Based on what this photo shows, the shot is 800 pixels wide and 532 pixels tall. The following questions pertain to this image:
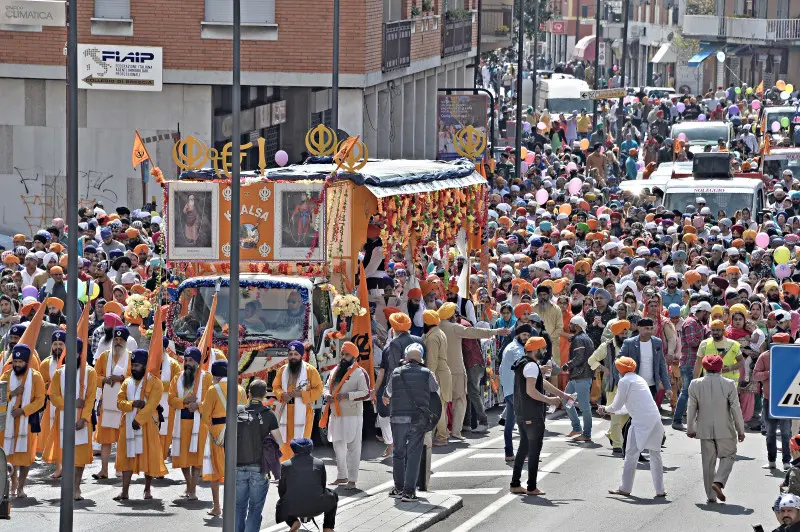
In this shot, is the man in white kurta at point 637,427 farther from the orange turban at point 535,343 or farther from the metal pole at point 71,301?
the metal pole at point 71,301

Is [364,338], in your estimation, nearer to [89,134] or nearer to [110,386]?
[110,386]

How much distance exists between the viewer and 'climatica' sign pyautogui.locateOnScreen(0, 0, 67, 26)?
34250mm

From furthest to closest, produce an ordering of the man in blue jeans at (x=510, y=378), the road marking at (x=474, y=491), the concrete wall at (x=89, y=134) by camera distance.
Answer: the concrete wall at (x=89, y=134), the man in blue jeans at (x=510, y=378), the road marking at (x=474, y=491)

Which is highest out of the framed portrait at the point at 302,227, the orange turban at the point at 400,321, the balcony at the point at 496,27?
the balcony at the point at 496,27

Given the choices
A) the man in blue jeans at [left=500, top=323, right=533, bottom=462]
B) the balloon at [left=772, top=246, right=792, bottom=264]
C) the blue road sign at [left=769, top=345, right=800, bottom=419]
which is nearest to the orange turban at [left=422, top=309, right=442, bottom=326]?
the man in blue jeans at [left=500, top=323, right=533, bottom=462]

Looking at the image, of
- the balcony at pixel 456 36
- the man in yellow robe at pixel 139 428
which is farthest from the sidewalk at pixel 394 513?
the balcony at pixel 456 36

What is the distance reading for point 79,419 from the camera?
16.1 metres

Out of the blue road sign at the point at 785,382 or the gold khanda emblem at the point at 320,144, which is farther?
the gold khanda emblem at the point at 320,144

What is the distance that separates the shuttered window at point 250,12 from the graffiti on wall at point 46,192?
3.62 meters

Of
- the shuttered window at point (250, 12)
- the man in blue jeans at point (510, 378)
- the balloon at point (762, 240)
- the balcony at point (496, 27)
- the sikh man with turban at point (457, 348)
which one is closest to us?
the man in blue jeans at point (510, 378)

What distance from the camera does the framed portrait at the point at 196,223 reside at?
63.9ft

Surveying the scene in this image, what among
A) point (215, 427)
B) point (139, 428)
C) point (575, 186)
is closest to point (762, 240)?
point (575, 186)

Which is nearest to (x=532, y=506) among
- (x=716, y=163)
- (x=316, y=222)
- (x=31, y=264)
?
(x=316, y=222)

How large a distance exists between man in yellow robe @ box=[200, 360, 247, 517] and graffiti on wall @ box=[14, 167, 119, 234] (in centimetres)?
2070
